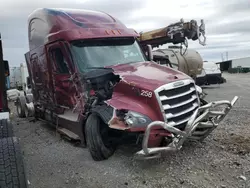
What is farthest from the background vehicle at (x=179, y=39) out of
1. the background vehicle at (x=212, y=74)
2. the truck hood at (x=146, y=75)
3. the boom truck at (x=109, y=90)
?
the truck hood at (x=146, y=75)

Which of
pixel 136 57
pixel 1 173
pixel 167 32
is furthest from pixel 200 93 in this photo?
pixel 167 32

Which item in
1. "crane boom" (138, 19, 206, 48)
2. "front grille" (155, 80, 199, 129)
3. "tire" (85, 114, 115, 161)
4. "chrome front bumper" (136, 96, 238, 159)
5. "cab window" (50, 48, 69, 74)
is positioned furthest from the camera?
"crane boom" (138, 19, 206, 48)

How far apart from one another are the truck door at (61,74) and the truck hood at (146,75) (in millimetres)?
1039

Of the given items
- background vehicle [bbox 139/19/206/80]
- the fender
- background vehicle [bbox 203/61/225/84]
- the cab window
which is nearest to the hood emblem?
the fender

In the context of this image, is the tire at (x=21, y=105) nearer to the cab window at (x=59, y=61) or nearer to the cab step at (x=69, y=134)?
the cab step at (x=69, y=134)

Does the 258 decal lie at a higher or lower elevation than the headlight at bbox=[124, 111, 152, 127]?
higher

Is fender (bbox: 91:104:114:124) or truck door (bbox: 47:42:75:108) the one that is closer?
fender (bbox: 91:104:114:124)

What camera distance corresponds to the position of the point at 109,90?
5.38 m

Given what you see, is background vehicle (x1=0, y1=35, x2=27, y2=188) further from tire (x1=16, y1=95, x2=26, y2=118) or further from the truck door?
tire (x1=16, y1=95, x2=26, y2=118)

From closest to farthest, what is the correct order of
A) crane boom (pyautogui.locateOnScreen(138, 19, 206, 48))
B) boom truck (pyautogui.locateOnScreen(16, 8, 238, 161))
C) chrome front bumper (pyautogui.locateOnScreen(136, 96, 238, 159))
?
chrome front bumper (pyautogui.locateOnScreen(136, 96, 238, 159))
boom truck (pyautogui.locateOnScreen(16, 8, 238, 161))
crane boom (pyautogui.locateOnScreen(138, 19, 206, 48))

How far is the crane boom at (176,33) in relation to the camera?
40.6 feet

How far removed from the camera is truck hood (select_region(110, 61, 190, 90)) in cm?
481

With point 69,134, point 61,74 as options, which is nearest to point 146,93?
point 69,134

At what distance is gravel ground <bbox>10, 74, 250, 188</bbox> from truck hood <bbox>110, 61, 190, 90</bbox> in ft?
4.24
